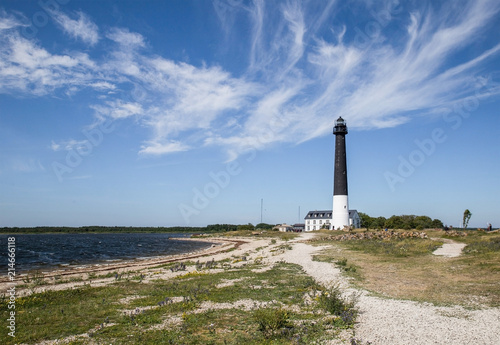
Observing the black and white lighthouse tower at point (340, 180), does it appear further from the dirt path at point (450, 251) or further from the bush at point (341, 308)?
the bush at point (341, 308)

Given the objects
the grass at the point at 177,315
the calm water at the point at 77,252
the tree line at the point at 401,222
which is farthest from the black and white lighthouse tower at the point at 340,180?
the grass at the point at 177,315

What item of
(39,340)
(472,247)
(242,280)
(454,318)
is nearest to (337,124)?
(472,247)

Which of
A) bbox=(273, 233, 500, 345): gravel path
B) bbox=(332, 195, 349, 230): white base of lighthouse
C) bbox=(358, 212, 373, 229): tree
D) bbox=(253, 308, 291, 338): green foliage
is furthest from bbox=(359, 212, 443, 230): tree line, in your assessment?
bbox=(253, 308, 291, 338): green foliage

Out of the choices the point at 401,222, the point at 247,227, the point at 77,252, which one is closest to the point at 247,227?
the point at 247,227

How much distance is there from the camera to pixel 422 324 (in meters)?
9.57

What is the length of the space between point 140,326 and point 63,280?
47.3 ft

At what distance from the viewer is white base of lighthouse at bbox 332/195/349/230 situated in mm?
65125

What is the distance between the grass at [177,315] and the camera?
920cm

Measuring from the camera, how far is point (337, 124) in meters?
66.6

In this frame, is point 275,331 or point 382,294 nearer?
point 275,331

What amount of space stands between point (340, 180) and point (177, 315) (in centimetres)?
5791

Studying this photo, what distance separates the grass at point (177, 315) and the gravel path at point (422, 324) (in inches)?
49.2

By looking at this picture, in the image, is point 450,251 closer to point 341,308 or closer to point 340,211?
point 341,308

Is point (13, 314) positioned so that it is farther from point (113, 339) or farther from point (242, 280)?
point (242, 280)
